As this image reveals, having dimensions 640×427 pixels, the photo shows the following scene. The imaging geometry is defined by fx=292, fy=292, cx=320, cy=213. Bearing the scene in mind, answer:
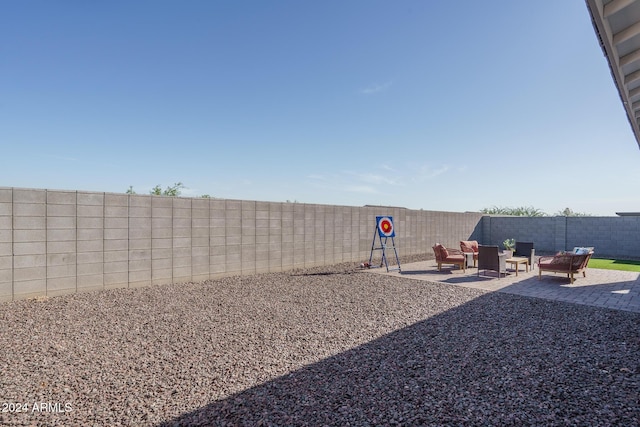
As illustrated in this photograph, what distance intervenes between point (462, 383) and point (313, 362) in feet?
4.67

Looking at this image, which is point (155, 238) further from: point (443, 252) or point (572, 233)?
point (572, 233)

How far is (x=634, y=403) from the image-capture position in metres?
2.31

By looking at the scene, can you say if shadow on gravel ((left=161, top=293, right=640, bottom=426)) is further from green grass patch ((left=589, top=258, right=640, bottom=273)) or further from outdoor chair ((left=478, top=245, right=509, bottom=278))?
green grass patch ((left=589, top=258, right=640, bottom=273))

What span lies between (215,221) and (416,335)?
5473mm

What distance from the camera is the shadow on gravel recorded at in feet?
6.98

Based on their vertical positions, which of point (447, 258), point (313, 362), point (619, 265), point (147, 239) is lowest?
point (619, 265)

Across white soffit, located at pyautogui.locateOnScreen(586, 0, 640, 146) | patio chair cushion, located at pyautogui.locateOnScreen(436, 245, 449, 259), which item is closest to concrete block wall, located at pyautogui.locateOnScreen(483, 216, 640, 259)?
patio chair cushion, located at pyautogui.locateOnScreen(436, 245, 449, 259)

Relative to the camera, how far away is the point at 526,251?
964cm

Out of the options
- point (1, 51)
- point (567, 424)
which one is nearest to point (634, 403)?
point (567, 424)

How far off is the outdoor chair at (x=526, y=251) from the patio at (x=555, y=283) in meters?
0.41

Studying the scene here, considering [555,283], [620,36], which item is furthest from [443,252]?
[620,36]

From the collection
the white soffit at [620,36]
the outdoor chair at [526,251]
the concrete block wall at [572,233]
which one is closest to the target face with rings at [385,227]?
the outdoor chair at [526,251]

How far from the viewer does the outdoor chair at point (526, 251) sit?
9.44 m

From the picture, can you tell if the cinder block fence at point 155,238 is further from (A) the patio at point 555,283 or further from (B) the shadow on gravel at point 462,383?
(B) the shadow on gravel at point 462,383
